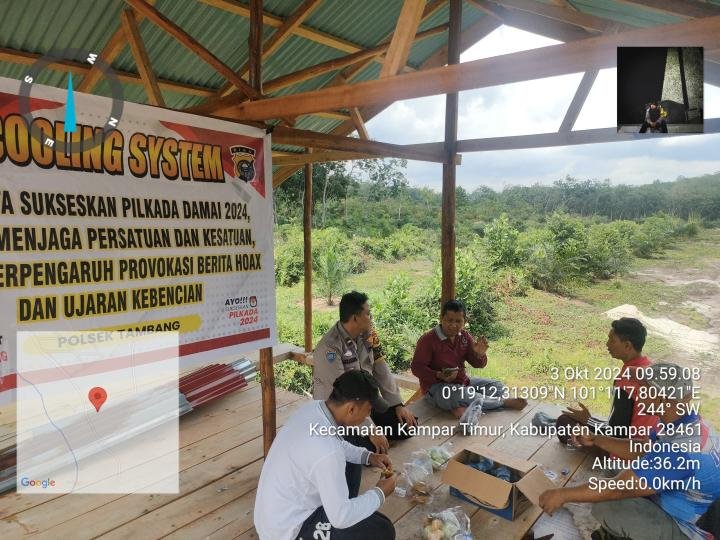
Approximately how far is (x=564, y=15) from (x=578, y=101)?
0.75 metres

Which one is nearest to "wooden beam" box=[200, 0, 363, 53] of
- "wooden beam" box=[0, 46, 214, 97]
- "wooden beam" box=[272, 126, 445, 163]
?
"wooden beam" box=[0, 46, 214, 97]

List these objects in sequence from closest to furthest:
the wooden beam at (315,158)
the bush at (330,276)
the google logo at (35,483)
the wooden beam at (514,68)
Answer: the wooden beam at (514,68), the google logo at (35,483), the wooden beam at (315,158), the bush at (330,276)

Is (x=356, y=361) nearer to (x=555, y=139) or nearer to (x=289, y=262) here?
(x=555, y=139)

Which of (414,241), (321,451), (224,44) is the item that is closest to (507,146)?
(224,44)

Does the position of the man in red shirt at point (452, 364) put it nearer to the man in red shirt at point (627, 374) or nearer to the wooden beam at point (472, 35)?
the man in red shirt at point (627, 374)

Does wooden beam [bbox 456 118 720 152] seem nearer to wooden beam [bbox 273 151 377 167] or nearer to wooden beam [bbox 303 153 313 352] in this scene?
wooden beam [bbox 273 151 377 167]

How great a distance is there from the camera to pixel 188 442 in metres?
3.74

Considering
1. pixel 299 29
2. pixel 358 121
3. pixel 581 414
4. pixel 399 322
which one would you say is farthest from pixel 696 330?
pixel 299 29

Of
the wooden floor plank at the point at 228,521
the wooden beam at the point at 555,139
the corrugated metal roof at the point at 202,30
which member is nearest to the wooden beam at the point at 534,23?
the corrugated metal roof at the point at 202,30

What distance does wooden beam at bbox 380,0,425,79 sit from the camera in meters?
2.02

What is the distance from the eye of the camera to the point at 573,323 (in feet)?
38.4

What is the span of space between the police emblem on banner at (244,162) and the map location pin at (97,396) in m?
1.51

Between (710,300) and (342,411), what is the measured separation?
1332 cm

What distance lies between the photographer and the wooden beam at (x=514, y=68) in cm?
151
